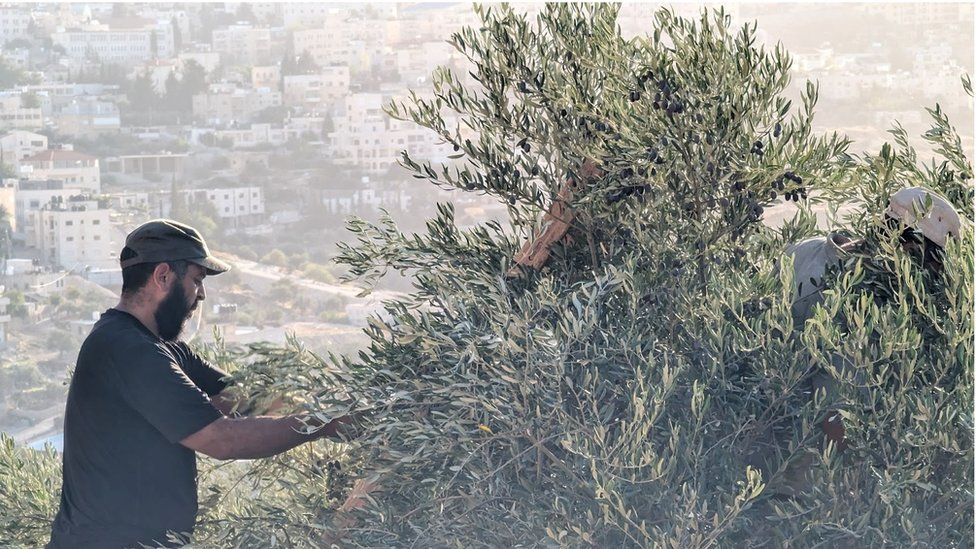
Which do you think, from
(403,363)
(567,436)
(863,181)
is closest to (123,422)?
(403,363)

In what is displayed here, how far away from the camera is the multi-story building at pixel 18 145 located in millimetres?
29094

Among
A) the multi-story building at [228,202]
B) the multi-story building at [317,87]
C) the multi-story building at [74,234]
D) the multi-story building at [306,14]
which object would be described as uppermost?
the multi-story building at [306,14]

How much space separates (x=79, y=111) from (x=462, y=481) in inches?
1214

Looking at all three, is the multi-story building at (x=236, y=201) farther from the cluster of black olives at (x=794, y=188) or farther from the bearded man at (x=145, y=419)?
the cluster of black olives at (x=794, y=188)

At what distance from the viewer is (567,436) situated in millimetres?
2486

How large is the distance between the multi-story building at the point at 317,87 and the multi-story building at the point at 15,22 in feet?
31.2

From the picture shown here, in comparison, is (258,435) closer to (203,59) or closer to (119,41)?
(203,59)

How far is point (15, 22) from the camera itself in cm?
3309

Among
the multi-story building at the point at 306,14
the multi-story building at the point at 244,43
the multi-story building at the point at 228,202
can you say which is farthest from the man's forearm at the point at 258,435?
the multi-story building at the point at 244,43

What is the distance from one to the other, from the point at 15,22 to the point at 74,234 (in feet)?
38.0

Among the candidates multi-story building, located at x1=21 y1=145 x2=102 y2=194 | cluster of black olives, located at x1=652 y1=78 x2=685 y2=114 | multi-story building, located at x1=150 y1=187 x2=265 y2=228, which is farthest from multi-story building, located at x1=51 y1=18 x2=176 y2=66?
cluster of black olives, located at x1=652 y1=78 x2=685 y2=114

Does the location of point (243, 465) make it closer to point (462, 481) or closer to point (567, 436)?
point (462, 481)

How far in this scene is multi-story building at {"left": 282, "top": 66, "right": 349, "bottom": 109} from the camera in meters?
28.5

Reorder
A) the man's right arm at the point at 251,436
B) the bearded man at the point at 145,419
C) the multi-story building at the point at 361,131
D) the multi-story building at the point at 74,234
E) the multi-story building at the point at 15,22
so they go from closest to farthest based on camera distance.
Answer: the man's right arm at the point at 251,436
the bearded man at the point at 145,419
the multi-story building at the point at 74,234
the multi-story building at the point at 361,131
the multi-story building at the point at 15,22
